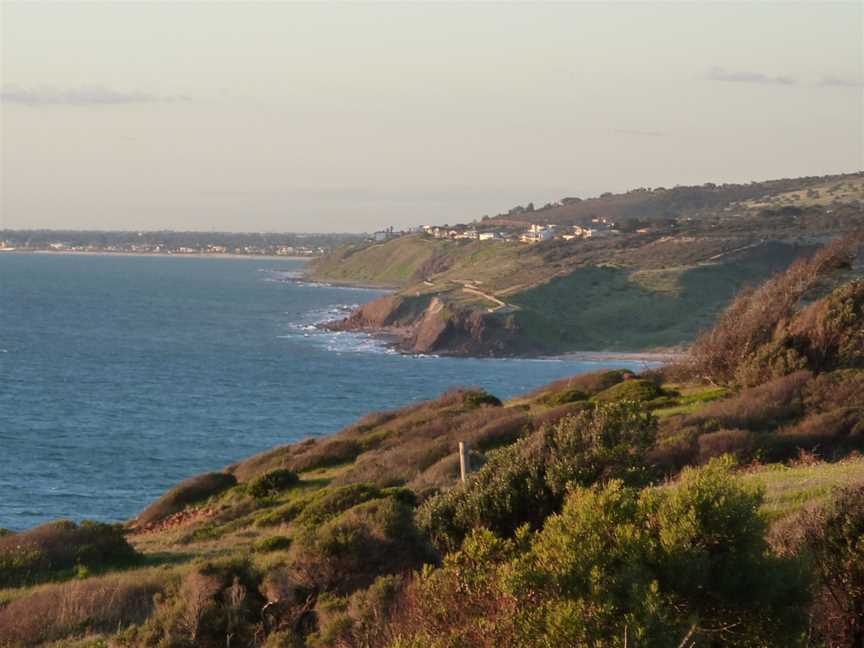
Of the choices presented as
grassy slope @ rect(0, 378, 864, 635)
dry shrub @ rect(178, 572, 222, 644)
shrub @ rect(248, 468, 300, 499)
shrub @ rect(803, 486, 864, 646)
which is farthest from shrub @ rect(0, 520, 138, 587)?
shrub @ rect(803, 486, 864, 646)

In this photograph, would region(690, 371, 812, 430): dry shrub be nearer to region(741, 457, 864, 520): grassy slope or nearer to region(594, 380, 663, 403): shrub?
region(594, 380, 663, 403): shrub

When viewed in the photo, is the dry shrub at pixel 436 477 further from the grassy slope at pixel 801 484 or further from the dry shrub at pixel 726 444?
the grassy slope at pixel 801 484

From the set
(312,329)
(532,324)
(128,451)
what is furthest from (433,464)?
(312,329)

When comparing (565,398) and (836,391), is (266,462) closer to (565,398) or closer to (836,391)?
(565,398)

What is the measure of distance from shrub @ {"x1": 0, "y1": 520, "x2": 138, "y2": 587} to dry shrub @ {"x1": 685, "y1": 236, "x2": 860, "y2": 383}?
18560mm

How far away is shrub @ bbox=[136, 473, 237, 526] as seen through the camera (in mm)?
27578

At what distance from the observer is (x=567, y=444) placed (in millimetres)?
14086

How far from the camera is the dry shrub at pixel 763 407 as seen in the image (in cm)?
2266

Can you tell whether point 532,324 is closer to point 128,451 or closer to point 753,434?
point 128,451

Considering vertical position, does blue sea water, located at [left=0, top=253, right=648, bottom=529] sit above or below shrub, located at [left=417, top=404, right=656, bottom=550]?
below

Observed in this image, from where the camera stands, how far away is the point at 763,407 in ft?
77.4

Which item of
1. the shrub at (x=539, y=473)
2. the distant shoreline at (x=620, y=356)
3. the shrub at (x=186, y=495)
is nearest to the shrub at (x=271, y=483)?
the shrub at (x=186, y=495)

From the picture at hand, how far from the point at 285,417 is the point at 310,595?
49.6m

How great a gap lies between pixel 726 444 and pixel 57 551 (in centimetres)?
1122
